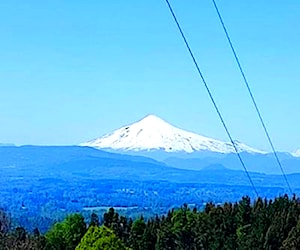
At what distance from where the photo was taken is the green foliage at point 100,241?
2048 cm

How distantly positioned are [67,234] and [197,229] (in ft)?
26.4

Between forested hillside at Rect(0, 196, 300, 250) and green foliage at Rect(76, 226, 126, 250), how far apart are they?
9.83 meters

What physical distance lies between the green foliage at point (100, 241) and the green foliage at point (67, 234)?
12721 millimetres

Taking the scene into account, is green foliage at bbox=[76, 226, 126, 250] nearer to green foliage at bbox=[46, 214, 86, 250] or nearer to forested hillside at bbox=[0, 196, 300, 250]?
forested hillside at bbox=[0, 196, 300, 250]

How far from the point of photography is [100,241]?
2062 centimetres

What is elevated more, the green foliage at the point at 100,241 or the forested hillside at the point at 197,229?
the green foliage at the point at 100,241

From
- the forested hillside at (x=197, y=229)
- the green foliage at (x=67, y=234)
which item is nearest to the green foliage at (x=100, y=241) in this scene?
the forested hillside at (x=197, y=229)

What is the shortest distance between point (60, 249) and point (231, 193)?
163 m

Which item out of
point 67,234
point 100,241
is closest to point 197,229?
point 67,234

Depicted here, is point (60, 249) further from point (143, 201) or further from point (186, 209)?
point (143, 201)

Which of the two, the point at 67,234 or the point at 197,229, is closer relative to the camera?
the point at 67,234

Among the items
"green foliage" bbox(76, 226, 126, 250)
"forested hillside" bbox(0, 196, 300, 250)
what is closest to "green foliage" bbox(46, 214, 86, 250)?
"forested hillside" bbox(0, 196, 300, 250)

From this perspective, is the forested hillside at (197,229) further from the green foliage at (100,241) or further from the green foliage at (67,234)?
the green foliage at (100,241)

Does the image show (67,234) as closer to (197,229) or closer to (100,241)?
(197,229)
